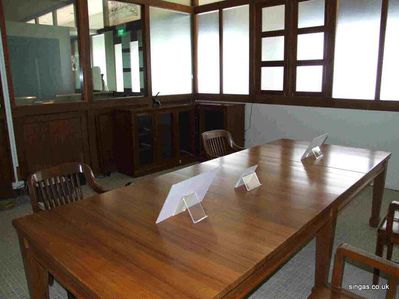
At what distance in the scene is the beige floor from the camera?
2.04m

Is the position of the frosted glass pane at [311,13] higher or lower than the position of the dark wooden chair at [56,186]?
higher

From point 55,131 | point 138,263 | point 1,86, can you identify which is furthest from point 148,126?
point 138,263

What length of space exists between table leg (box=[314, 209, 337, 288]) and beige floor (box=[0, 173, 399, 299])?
364 mm

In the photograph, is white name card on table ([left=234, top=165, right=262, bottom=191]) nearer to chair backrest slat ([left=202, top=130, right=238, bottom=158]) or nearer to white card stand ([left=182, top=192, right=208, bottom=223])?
white card stand ([left=182, top=192, right=208, bottom=223])

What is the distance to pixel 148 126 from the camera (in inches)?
177

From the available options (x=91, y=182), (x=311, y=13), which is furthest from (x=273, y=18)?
(x=91, y=182)

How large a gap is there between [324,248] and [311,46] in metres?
3.14

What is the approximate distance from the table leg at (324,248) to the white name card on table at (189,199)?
64 centimetres

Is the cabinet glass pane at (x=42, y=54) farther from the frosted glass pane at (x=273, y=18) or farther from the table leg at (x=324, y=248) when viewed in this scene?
the table leg at (x=324, y=248)

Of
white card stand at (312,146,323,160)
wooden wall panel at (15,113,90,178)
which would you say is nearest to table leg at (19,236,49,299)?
white card stand at (312,146,323,160)

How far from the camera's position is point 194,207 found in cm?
157

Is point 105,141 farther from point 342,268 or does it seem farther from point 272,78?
point 342,268

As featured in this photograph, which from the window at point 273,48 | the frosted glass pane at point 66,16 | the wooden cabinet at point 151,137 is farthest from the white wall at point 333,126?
the frosted glass pane at point 66,16

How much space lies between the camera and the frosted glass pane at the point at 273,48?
4414 mm
